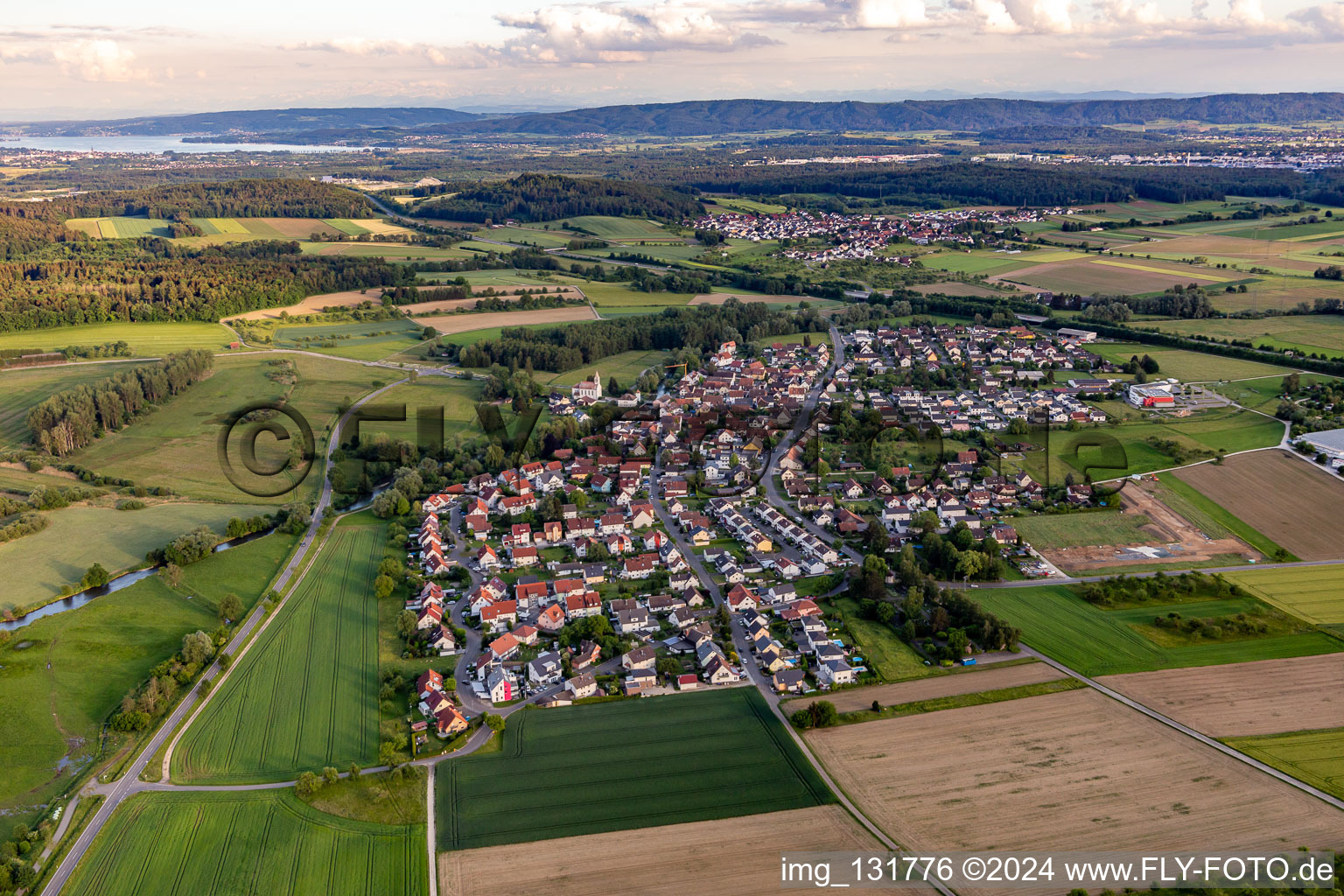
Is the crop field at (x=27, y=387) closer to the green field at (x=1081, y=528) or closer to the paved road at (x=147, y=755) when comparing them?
the paved road at (x=147, y=755)

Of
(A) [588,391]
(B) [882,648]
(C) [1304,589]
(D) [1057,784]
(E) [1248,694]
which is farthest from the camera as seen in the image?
(A) [588,391]

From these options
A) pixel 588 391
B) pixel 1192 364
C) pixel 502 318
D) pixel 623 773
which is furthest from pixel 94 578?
pixel 1192 364

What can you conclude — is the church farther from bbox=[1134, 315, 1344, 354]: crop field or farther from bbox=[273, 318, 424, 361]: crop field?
bbox=[1134, 315, 1344, 354]: crop field

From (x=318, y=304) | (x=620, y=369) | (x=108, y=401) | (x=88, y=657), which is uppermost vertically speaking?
(x=318, y=304)

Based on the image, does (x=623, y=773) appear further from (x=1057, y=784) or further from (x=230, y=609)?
(x=230, y=609)

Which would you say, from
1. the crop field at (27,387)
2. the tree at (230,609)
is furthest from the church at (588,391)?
the crop field at (27,387)

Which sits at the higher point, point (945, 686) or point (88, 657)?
point (88, 657)
